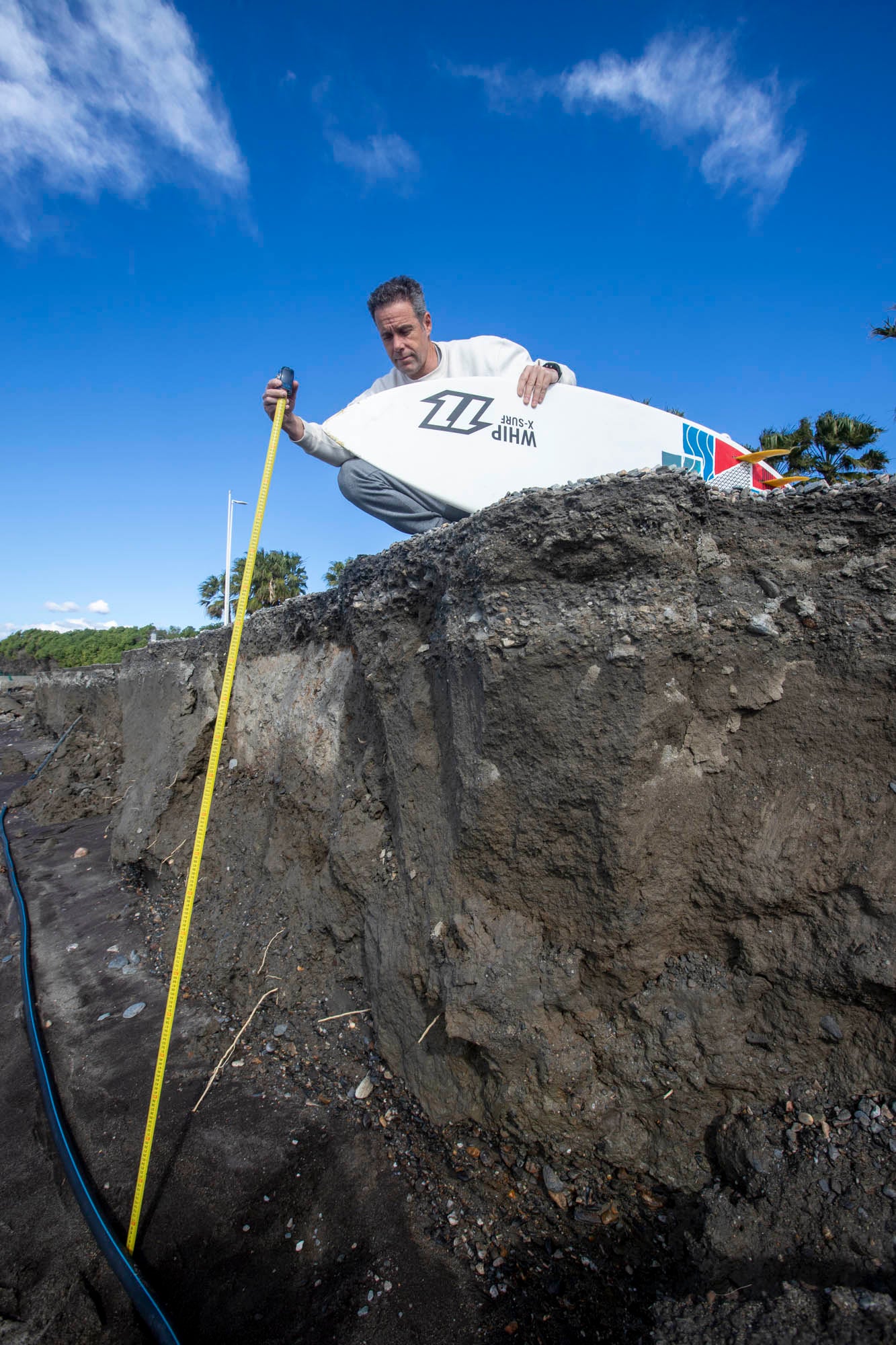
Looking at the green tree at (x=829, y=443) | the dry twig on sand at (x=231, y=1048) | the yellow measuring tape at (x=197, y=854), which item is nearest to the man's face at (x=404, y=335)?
the yellow measuring tape at (x=197, y=854)

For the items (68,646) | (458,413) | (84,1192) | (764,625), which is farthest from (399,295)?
(68,646)

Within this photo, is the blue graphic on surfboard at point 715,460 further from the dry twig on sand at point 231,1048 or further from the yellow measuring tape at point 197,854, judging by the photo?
the dry twig on sand at point 231,1048

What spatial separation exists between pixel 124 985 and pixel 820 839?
12.0ft

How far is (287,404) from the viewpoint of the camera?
274 cm

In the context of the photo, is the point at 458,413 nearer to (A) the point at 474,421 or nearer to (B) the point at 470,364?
(A) the point at 474,421

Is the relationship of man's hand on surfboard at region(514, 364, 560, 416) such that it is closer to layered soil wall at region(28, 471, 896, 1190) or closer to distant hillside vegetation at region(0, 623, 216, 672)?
layered soil wall at region(28, 471, 896, 1190)

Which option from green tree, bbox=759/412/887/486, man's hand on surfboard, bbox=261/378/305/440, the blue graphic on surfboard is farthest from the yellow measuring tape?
green tree, bbox=759/412/887/486

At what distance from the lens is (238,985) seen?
3.18 m

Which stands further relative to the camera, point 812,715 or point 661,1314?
point 812,715

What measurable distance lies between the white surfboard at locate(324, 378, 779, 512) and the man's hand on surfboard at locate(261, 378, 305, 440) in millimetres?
194

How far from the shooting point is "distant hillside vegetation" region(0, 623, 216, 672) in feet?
99.2

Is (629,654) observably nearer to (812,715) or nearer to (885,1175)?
(812,715)

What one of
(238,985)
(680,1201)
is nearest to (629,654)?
(680,1201)

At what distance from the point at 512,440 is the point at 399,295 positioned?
98 centimetres
